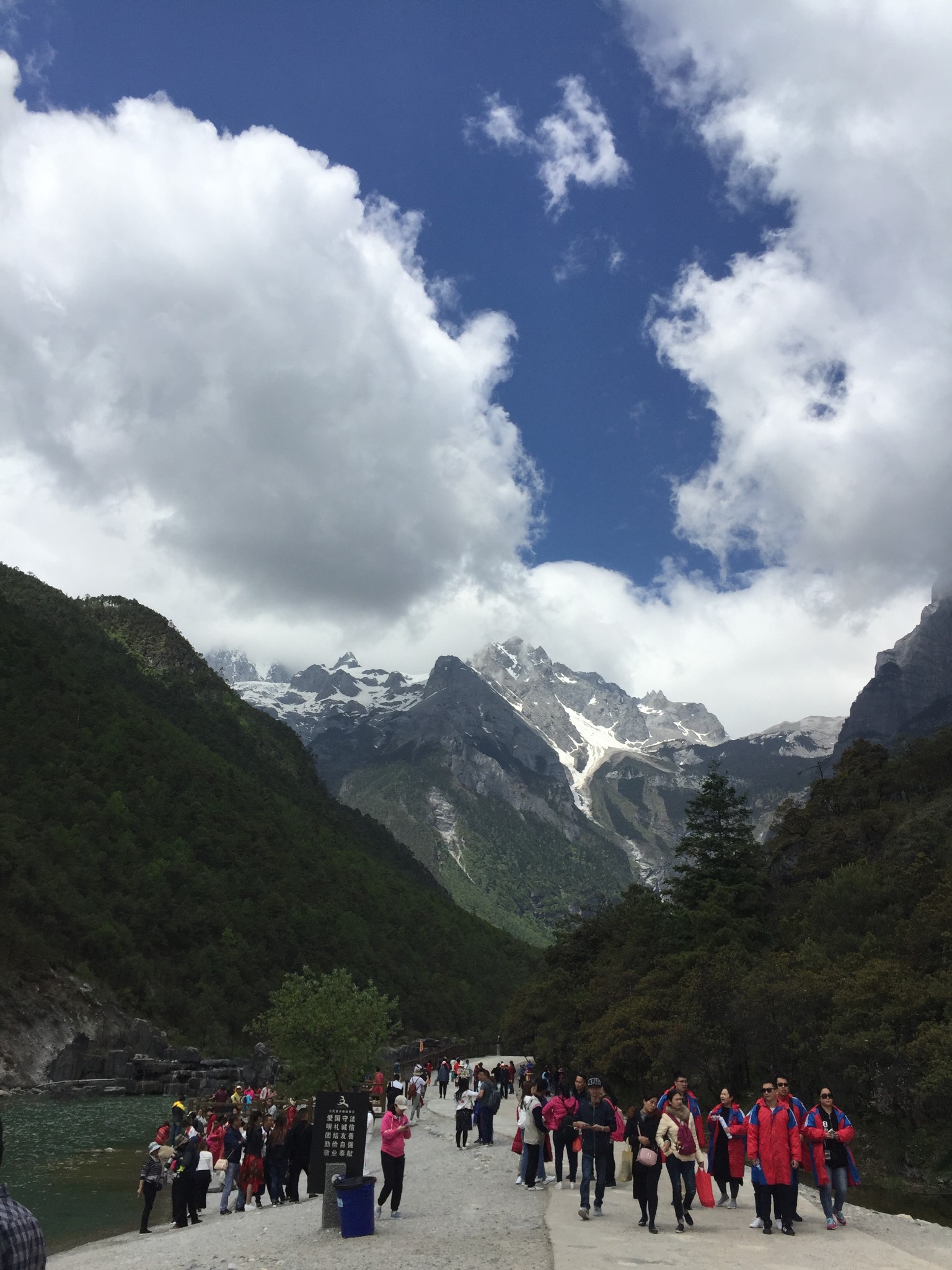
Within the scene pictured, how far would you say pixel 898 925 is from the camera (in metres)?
41.8

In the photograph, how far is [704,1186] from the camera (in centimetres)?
1673

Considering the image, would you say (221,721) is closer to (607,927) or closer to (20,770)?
(20,770)

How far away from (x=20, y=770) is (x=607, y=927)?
68782mm

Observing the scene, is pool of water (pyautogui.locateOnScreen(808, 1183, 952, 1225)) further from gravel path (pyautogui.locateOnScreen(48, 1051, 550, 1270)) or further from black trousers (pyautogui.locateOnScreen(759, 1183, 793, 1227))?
gravel path (pyautogui.locateOnScreen(48, 1051, 550, 1270))

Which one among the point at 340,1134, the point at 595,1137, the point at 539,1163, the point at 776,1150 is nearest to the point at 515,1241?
the point at 595,1137

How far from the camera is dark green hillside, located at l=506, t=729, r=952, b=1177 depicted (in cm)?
2934

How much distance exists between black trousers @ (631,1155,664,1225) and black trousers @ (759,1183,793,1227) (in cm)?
186

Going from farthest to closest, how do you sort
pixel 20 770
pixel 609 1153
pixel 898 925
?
pixel 20 770 → pixel 898 925 → pixel 609 1153

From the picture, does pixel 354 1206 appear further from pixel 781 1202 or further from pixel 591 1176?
pixel 781 1202

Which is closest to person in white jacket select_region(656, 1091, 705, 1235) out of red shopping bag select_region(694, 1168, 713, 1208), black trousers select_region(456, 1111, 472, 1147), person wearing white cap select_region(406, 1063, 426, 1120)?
red shopping bag select_region(694, 1168, 713, 1208)

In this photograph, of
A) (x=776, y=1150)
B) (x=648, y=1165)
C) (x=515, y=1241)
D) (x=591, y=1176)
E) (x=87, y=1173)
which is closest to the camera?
(x=515, y=1241)

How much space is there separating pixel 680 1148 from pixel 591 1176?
7.32 feet

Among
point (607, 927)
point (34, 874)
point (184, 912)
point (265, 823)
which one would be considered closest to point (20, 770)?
point (34, 874)


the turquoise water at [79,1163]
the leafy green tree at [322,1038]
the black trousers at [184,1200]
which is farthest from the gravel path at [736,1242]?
the leafy green tree at [322,1038]
